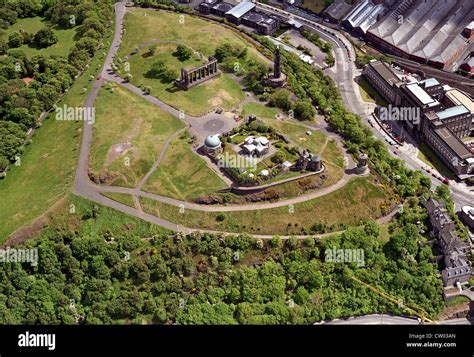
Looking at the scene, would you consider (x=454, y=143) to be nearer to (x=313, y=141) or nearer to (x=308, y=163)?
(x=313, y=141)

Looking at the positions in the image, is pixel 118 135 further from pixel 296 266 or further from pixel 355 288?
pixel 355 288

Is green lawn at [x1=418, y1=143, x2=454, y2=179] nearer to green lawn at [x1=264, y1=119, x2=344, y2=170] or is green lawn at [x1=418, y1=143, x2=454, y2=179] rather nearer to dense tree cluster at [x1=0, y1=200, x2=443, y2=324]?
green lawn at [x1=264, y1=119, x2=344, y2=170]

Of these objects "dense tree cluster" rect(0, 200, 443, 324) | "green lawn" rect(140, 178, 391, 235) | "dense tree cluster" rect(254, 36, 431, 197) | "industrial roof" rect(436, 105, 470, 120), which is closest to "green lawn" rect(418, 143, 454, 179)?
"industrial roof" rect(436, 105, 470, 120)

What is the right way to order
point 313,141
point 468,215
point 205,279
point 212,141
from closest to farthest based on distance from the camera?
point 205,279, point 212,141, point 468,215, point 313,141

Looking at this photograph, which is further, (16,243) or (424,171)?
(424,171)

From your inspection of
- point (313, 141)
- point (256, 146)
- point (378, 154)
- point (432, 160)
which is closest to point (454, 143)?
point (432, 160)

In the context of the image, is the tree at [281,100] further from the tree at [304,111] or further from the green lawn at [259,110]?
the tree at [304,111]

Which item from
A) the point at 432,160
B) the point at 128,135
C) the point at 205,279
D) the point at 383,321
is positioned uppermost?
the point at 432,160

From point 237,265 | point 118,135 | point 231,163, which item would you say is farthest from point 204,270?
point 118,135
